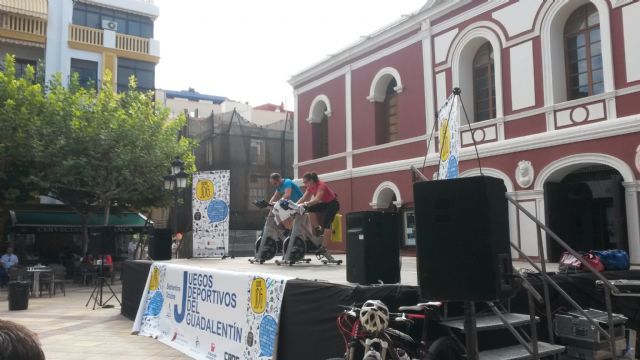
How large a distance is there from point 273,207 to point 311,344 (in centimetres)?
389

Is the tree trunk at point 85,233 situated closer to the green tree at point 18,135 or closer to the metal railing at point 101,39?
the green tree at point 18,135

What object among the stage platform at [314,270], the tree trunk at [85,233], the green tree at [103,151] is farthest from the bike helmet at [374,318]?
the tree trunk at [85,233]

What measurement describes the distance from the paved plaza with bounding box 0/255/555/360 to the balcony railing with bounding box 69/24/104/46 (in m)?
15.1

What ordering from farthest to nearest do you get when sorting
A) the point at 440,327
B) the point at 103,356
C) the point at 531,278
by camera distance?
1. the point at 103,356
2. the point at 531,278
3. the point at 440,327

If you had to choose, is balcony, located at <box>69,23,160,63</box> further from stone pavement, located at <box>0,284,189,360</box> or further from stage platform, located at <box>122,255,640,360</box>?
stage platform, located at <box>122,255,640,360</box>

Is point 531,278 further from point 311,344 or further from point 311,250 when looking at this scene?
point 311,250

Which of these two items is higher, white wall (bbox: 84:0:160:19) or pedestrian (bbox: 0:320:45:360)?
white wall (bbox: 84:0:160:19)

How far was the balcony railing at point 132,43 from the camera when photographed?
86.7ft

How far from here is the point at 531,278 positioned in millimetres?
6141

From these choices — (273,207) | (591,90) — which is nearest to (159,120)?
(273,207)

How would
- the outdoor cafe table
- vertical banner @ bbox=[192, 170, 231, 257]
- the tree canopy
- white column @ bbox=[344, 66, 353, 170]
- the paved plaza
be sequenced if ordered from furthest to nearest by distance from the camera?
white column @ bbox=[344, 66, 353, 170] < the tree canopy < the outdoor cafe table < vertical banner @ bbox=[192, 170, 231, 257] < the paved plaza

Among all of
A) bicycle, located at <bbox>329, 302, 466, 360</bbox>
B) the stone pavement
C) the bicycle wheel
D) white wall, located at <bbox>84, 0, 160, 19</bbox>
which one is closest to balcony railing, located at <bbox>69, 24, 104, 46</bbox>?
white wall, located at <bbox>84, 0, 160, 19</bbox>

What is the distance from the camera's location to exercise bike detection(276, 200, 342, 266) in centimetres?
867

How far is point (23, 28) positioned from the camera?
80.0 ft
